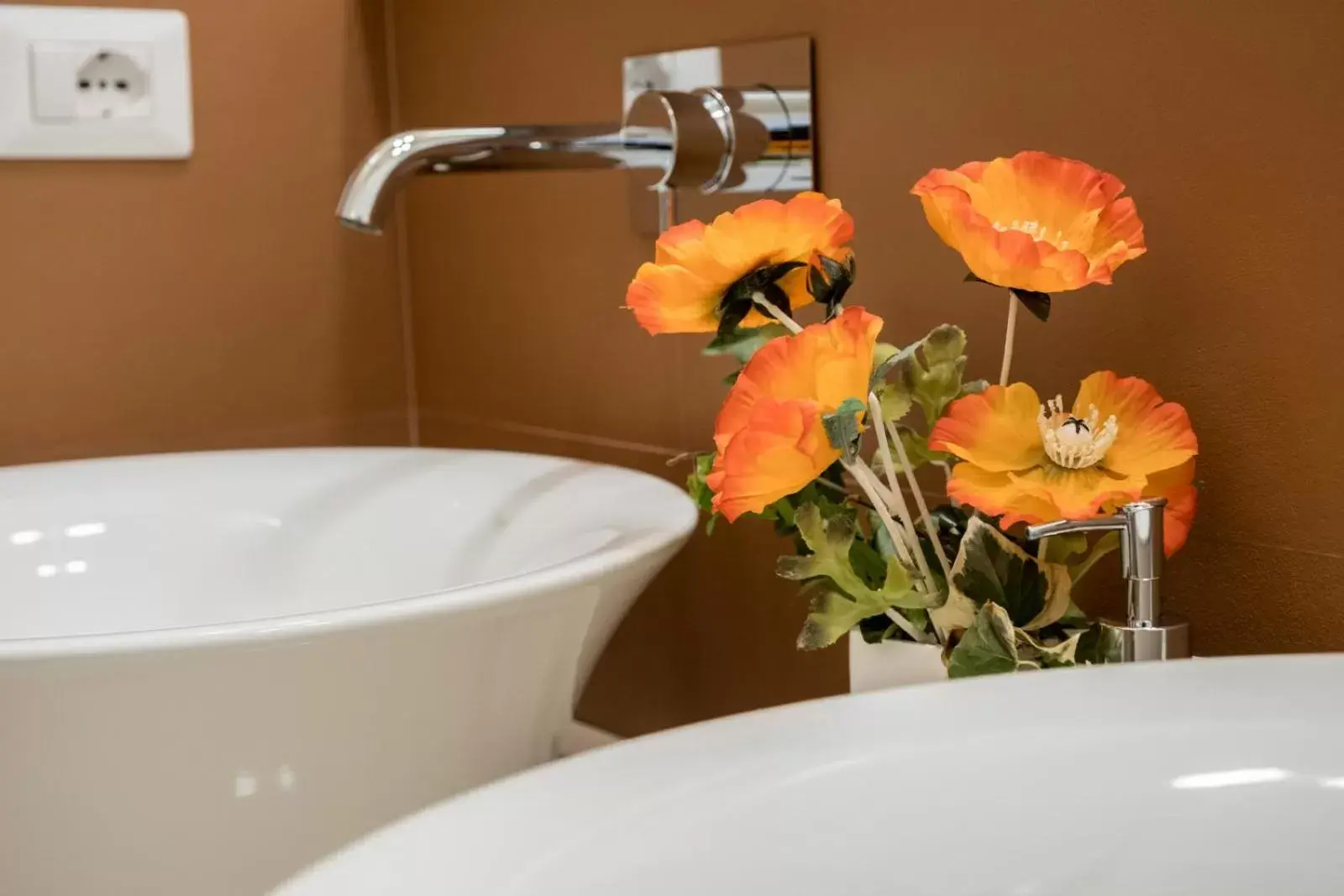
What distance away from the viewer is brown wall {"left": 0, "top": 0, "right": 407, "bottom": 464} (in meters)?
1.24

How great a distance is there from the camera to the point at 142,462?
1080mm

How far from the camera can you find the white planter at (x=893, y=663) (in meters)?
0.66

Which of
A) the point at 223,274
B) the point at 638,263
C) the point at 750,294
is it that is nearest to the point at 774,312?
the point at 750,294

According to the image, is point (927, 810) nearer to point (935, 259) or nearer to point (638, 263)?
point (935, 259)

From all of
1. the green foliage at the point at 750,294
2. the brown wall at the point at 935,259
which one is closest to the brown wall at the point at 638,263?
the brown wall at the point at 935,259

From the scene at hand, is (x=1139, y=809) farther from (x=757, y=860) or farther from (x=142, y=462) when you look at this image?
(x=142, y=462)

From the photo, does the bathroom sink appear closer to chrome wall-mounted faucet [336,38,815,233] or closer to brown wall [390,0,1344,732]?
brown wall [390,0,1344,732]

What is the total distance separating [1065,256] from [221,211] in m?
0.89

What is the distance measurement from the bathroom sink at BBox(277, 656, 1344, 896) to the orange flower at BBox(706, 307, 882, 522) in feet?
0.44

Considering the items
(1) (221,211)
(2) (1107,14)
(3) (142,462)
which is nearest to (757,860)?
(2) (1107,14)

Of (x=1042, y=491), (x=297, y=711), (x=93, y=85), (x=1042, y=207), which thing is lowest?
(x=297, y=711)

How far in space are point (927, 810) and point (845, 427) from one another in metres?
0.18

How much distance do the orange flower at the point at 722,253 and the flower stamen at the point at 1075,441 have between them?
0.42 feet

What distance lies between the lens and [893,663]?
0.68m
